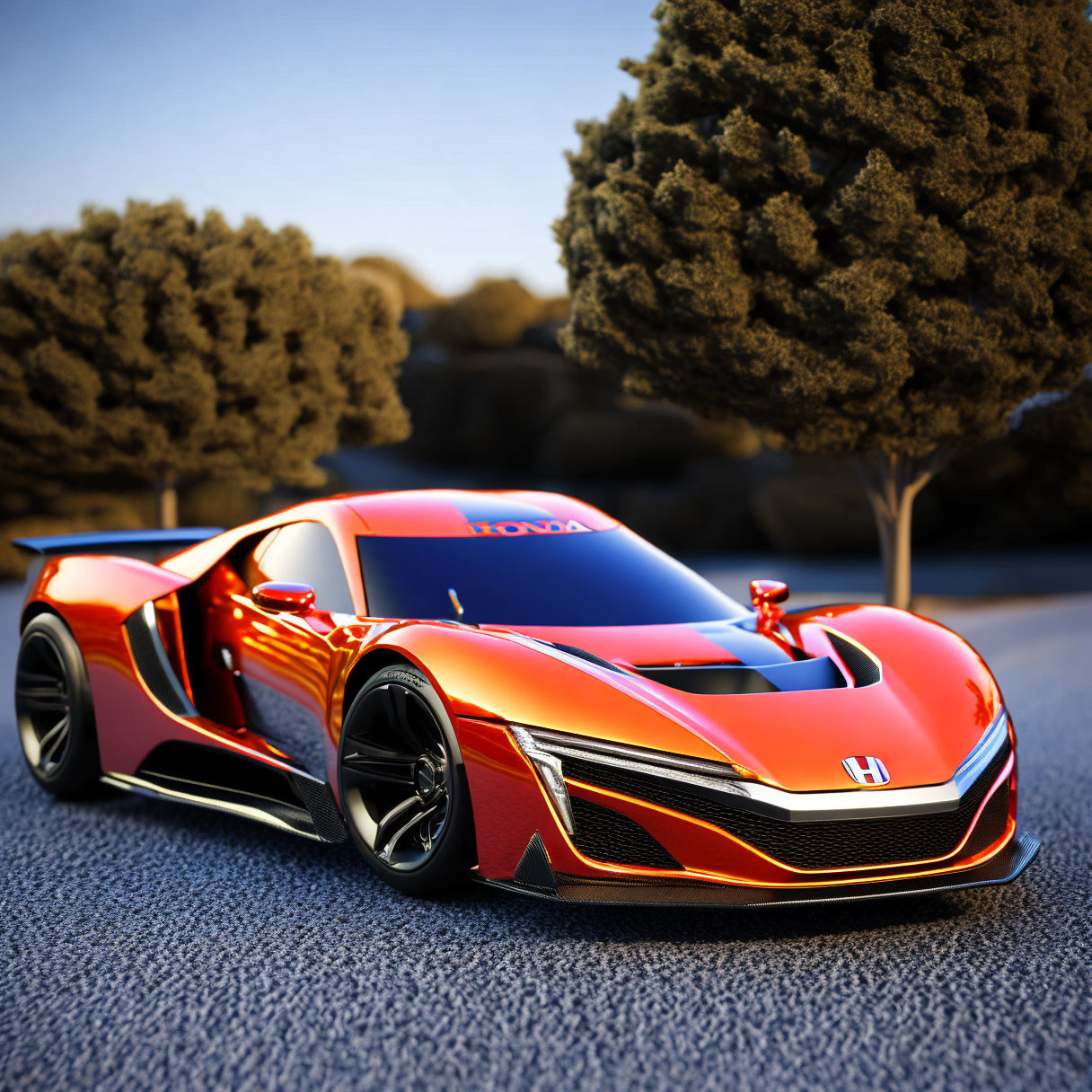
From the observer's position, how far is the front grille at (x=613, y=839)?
3.32 meters

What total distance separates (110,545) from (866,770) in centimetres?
390

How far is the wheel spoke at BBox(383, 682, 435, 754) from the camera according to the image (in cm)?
380

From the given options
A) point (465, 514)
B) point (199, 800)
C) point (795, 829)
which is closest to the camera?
point (795, 829)

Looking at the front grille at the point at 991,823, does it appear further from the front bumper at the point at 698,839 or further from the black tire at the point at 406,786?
the black tire at the point at 406,786

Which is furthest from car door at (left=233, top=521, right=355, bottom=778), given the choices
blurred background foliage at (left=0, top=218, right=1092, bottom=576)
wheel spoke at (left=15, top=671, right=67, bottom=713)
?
blurred background foliage at (left=0, top=218, right=1092, bottom=576)

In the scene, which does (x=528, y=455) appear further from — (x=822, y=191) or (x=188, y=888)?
(x=188, y=888)

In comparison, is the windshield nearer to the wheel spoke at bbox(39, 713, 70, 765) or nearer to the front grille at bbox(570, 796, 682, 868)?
the front grille at bbox(570, 796, 682, 868)

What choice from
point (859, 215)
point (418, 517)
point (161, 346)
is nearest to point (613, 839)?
point (418, 517)

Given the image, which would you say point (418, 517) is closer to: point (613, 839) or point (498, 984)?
point (613, 839)

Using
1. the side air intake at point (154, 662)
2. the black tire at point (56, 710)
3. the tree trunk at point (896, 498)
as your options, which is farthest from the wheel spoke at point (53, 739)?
the tree trunk at point (896, 498)

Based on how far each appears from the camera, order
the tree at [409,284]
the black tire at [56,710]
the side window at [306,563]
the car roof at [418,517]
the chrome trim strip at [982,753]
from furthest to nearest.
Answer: the tree at [409,284]
the black tire at [56,710]
the car roof at [418,517]
the side window at [306,563]
the chrome trim strip at [982,753]

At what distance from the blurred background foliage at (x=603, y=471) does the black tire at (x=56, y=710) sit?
7118 millimetres

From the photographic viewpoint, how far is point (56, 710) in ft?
18.0

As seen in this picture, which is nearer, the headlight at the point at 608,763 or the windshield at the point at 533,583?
the headlight at the point at 608,763
